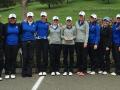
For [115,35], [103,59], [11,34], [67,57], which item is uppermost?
[11,34]

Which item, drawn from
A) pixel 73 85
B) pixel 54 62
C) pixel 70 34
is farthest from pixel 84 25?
pixel 73 85

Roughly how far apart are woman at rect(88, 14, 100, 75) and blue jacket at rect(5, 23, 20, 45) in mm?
2351

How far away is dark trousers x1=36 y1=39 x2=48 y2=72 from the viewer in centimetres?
1440

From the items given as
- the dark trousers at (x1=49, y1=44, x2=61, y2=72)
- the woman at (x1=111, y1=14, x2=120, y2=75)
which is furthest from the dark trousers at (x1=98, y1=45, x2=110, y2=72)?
the dark trousers at (x1=49, y1=44, x2=61, y2=72)

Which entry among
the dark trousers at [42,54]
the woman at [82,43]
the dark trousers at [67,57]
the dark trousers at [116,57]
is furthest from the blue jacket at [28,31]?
the dark trousers at [116,57]

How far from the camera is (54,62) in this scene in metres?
14.6

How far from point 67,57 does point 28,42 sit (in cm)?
143

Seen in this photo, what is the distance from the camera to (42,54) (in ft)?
47.9

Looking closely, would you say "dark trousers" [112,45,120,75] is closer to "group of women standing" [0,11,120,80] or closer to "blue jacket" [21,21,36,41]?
"group of women standing" [0,11,120,80]

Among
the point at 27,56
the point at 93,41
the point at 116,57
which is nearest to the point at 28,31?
the point at 27,56

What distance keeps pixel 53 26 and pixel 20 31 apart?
1.07 m

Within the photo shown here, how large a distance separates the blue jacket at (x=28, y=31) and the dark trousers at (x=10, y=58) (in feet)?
1.38

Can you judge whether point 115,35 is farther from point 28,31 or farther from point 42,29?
point 28,31

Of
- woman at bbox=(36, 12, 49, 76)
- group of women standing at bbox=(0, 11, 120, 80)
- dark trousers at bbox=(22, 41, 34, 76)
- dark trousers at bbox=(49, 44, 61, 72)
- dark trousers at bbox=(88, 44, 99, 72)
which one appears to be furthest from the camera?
dark trousers at bbox=(88, 44, 99, 72)
